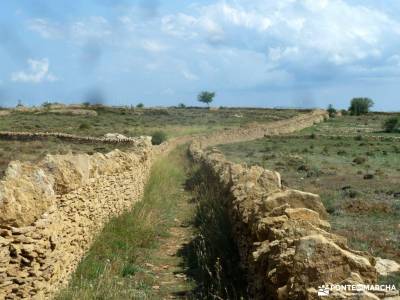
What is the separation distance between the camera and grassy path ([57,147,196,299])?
815 centimetres

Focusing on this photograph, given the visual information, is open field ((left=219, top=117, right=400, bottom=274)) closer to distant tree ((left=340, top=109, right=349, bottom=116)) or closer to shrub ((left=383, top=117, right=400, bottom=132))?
shrub ((left=383, top=117, right=400, bottom=132))

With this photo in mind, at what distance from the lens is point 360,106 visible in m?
94.2

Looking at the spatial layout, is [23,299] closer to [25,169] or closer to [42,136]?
[25,169]

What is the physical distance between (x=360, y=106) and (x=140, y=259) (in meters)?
89.0

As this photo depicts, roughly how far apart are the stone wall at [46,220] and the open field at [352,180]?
15.4ft

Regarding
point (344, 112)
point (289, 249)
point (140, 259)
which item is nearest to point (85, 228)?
point (140, 259)

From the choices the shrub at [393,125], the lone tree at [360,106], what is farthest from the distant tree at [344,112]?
the shrub at [393,125]

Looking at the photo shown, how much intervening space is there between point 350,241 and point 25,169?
567 centimetres

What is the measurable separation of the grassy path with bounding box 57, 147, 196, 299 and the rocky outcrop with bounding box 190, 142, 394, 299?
4.67 ft

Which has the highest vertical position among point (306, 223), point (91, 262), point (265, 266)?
point (306, 223)

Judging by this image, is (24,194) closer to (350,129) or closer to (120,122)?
(350,129)

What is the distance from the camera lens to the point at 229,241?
9.64 metres

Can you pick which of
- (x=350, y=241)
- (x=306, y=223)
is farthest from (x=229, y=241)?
(x=306, y=223)

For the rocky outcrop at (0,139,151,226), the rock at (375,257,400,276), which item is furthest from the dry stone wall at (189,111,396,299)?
the rocky outcrop at (0,139,151,226)
